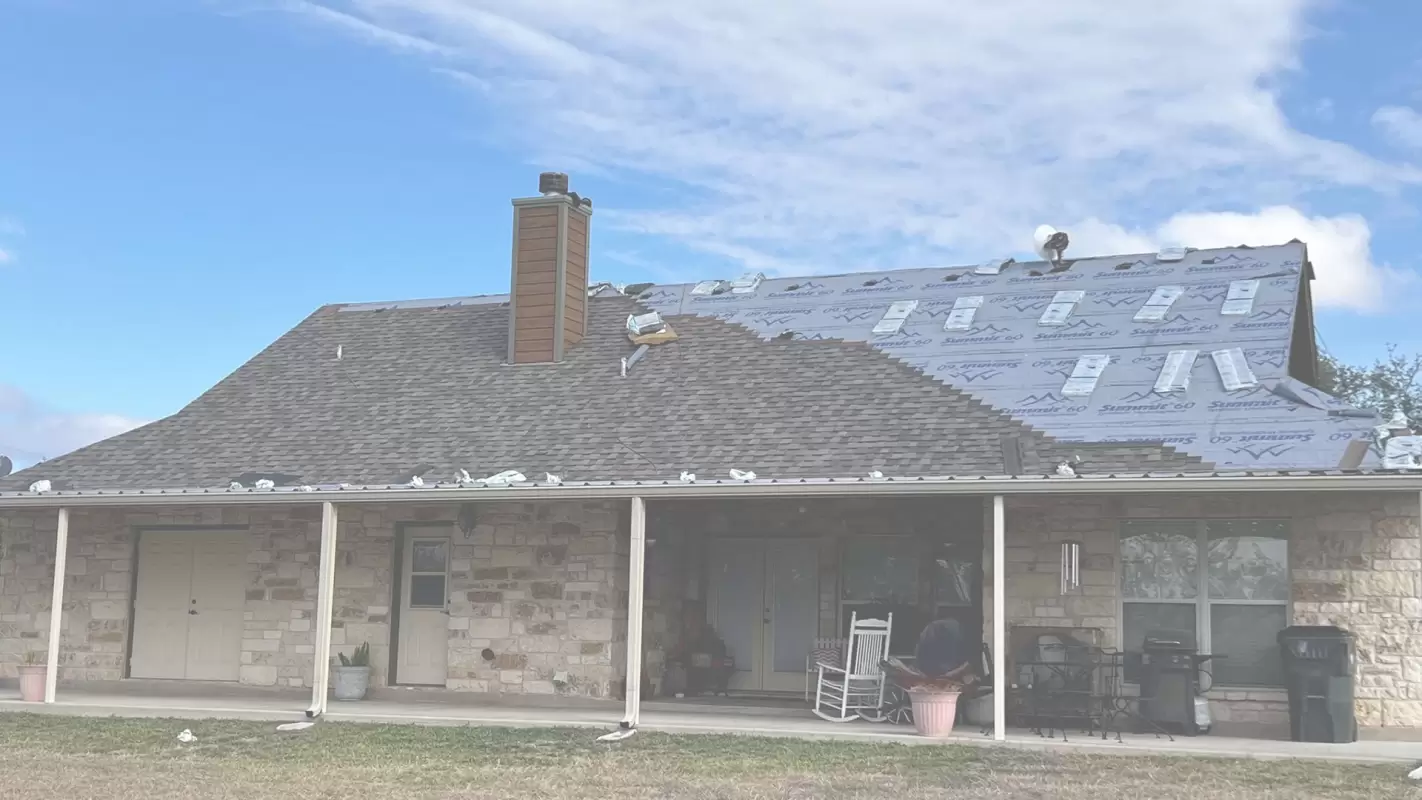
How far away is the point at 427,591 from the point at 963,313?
6.10 meters

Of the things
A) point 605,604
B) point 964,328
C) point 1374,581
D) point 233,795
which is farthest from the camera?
point 964,328

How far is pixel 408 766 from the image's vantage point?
31.4 ft

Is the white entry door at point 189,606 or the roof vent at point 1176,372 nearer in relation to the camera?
the roof vent at point 1176,372

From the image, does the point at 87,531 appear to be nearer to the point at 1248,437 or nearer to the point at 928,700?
the point at 928,700

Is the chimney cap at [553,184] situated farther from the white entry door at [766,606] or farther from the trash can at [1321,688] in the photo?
the trash can at [1321,688]

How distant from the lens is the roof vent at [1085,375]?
12.5 metres

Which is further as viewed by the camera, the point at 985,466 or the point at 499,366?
the point at 499,366

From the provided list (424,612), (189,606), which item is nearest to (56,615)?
(189,606)

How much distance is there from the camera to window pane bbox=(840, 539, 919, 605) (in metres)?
13.6

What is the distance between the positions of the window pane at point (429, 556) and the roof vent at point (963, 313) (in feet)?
18.1

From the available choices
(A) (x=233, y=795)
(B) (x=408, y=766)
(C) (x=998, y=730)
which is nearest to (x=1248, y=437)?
(C) (x=998, y=730)

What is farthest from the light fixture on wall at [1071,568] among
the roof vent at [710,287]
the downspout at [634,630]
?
the roof vent at [710,287]

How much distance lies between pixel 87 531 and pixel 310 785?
7.22m

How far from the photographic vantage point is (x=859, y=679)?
12086mm
